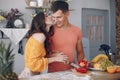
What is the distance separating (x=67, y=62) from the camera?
208 centimetres

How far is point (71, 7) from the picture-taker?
5.02 metres

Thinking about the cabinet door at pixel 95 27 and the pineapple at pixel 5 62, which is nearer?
the pineapple at pixel 5 62

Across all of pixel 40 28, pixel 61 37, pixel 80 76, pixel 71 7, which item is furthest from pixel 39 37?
pixel 71 7

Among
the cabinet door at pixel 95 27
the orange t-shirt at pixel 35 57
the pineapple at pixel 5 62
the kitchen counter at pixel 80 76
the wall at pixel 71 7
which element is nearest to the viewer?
the pineapple at pixel 5 62

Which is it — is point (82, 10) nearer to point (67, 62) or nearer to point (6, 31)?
point (6, 31)

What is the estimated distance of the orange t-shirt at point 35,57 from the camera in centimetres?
193

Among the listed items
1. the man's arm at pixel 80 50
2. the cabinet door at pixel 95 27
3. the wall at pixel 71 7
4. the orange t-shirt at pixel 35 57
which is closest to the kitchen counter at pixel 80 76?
the orange t-shirt at pixel 35 57

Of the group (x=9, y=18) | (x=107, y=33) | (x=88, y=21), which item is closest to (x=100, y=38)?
(x=107, y=33)

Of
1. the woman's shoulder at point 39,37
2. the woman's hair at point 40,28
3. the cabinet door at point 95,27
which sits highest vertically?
the woman's hair at point 40,28

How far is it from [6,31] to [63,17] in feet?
7.49

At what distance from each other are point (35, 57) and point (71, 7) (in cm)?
321

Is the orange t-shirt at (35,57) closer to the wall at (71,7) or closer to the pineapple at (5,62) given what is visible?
the pineapple at (5,62)

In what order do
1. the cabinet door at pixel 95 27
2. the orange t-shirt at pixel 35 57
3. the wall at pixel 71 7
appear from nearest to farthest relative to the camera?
the orange t-shirt at pixel 35 57 < the wall at pixel 71 7 < the cabinet door at pixel 95 27

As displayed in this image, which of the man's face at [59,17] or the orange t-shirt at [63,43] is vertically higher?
the man's face at [59,17]
